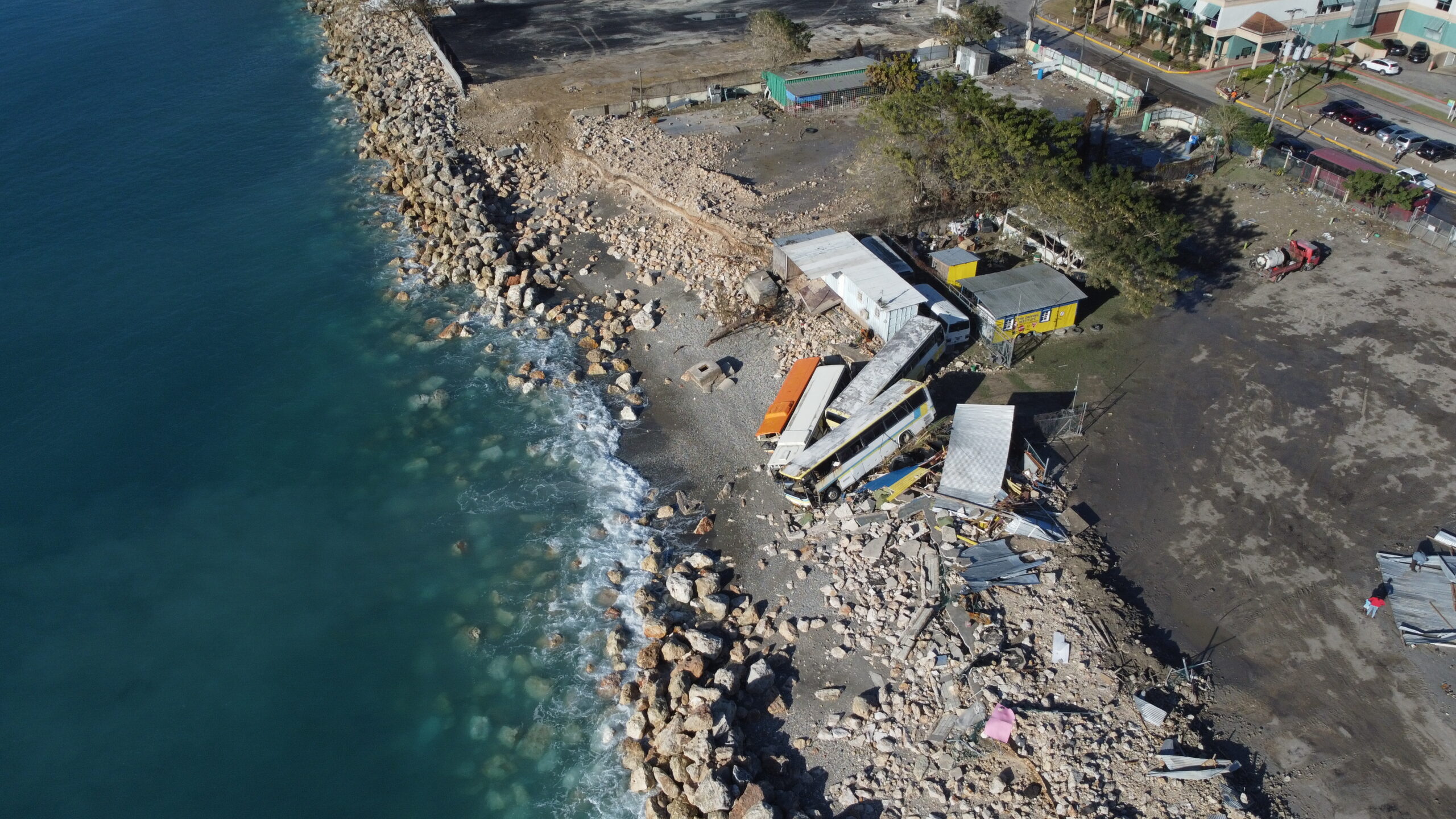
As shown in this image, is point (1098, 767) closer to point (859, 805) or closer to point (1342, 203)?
point (859, 805)

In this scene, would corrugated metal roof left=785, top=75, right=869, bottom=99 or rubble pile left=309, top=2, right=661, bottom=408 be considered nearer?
rubble pile left=309, top=2, right=661, bottom=408

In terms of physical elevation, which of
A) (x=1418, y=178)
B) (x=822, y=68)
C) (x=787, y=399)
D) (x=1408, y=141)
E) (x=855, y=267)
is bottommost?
(x=787, y=399)

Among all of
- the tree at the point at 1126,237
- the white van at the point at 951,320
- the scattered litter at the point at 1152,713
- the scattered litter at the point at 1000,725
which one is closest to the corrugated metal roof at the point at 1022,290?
the white van at the point at 951,320

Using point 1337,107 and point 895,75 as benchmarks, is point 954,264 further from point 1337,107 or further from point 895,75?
point 1337,107

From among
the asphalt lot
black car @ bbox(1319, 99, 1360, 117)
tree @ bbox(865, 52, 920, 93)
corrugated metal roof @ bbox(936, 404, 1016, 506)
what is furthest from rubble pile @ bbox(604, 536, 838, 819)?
the asphalt lot

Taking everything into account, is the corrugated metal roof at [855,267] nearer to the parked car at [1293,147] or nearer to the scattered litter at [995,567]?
the scattered litter at [995,567]

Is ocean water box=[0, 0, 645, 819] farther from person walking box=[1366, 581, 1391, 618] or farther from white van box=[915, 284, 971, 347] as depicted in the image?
person walking box=[1366, 581, 1391, 618]

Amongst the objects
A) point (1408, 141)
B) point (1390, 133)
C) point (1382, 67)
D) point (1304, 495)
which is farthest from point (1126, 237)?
point (1382, 67)

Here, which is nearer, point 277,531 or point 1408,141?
point 277,531
